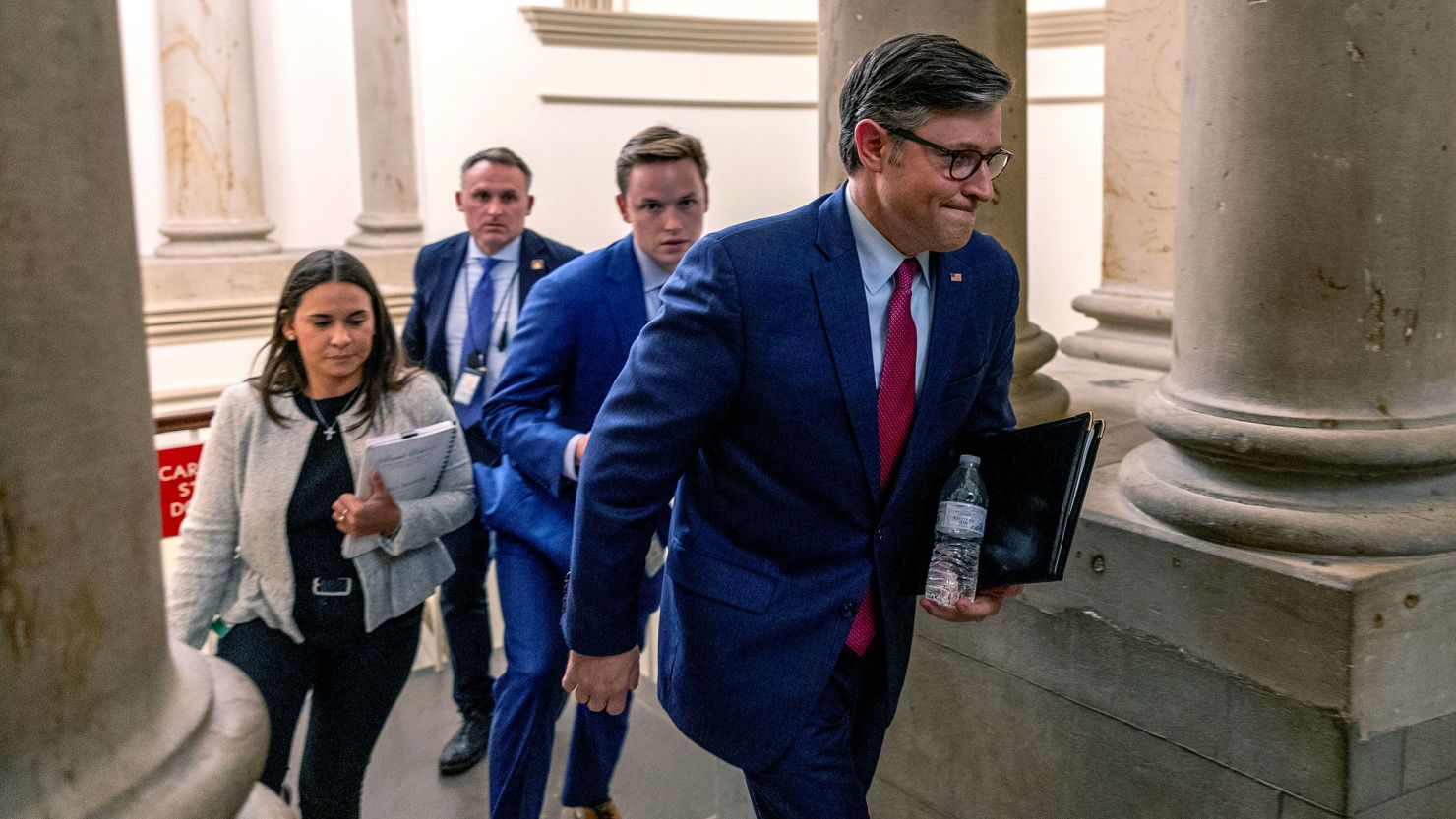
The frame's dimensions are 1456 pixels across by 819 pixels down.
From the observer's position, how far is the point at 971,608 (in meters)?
2.08

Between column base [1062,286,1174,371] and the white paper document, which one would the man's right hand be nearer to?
the white paper document

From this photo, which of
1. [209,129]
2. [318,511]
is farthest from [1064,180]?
[318,511]

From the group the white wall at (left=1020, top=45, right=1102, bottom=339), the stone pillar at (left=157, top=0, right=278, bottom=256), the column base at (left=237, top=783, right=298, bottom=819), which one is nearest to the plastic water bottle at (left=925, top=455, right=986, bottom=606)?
the column base at (left=237, top=783, right=298, bottom=819)

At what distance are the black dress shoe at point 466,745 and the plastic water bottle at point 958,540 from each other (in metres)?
2.13

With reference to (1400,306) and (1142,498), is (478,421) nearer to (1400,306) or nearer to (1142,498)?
(1142,498)

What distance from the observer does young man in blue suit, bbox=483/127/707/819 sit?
9.92 feet

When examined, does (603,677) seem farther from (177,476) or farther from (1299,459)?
(177,476)

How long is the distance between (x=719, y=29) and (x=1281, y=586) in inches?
346

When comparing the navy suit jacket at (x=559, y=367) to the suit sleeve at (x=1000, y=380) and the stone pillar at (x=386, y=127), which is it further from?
the stone pillar at (x=386, y=127)

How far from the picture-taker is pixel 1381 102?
2227 mm

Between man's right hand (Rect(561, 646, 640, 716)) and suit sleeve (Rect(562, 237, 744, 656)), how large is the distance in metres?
0.02

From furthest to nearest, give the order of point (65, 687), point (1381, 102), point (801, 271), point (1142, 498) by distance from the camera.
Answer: point (1142, 498) → point (1381, 102) → point (801, 271) → point (65, 687)

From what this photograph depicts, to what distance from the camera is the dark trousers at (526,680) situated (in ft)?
9.93

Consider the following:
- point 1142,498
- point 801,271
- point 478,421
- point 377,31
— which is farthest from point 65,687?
point 377,31
